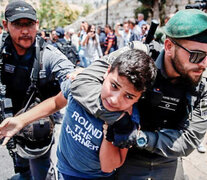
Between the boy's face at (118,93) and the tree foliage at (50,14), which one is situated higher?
the boy's face at (118,93)

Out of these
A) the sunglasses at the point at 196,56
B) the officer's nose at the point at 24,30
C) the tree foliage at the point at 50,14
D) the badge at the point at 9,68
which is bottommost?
the tree foliage at the point at 50,14

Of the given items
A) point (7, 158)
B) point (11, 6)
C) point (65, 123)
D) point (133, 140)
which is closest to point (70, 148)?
point (65, 123)

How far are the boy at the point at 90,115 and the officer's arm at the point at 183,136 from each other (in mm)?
220

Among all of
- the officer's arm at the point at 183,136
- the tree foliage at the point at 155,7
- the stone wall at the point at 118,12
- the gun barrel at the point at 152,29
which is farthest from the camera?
the stone wall at the point at 118,12

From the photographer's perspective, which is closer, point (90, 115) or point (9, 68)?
point (90, 115)

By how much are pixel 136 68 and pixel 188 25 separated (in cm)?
43

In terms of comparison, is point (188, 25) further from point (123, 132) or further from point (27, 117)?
point (27, 117)

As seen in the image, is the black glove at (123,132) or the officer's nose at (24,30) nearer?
the black glove at (123,132)

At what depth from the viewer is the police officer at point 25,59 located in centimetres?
204

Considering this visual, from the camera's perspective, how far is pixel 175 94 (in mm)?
1493

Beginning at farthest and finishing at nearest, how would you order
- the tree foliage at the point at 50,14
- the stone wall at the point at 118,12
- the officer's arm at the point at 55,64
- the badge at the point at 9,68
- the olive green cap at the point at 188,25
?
the tree foliage at the point at 50,14
the stone wall at the point at 118,12
the badge at the point at 9,68
the officer's arm at the point at 55,64
the olive green cap at the point at 188,25

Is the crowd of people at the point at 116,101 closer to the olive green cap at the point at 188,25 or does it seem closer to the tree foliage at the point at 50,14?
the olive green cap at the point at 188,25

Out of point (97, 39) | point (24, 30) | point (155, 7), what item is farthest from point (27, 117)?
point (155, 7)

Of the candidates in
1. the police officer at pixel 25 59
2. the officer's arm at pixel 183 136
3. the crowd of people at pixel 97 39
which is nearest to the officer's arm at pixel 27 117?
the police officer at pixel 25 59
